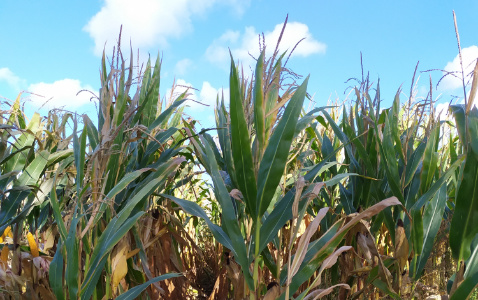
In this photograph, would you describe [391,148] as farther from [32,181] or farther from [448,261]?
[32,181]

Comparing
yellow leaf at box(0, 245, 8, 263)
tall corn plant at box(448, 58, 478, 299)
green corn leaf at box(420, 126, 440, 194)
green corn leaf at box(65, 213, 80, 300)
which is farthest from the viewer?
yellow leaf at box(0, 245, 8, 263)

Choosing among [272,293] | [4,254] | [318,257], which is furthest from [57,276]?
[318,257]

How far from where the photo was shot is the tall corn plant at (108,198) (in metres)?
1.24

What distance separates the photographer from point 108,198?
1.22m

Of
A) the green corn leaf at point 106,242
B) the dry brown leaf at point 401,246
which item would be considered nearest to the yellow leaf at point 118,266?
the green corn leaf at point 106,242

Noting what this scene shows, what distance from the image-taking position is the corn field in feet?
4.10

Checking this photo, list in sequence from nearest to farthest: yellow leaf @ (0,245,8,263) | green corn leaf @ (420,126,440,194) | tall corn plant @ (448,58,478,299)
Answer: tall corn plant @ (448,58,478,299) < green corn leaf @ (420,126,440,194) < yellow leaf @ (0,245,8,263)

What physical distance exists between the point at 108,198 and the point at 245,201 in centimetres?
38

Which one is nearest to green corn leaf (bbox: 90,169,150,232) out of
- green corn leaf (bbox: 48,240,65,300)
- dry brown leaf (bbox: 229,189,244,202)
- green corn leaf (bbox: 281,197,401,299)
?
green corn leaf (bbox: 48,240,65,300)

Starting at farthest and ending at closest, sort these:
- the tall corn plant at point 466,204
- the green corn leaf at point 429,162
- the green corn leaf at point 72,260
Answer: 1. the green corn leaf at point 429,162
2. the tall corn plant at point 466,204
3. the green corn leaf at point 72,260

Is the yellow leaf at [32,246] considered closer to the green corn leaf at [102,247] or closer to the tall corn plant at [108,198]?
the tall corn plant at [108,198]

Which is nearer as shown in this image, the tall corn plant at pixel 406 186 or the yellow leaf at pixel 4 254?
the tall corn plant at pixel 406 186

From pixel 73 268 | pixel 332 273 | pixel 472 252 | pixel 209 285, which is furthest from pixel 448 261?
pixel 73 268

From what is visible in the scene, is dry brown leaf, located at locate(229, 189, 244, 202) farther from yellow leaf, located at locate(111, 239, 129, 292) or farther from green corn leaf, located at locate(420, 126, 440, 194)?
green corn leaf, located at locate(420, 126, 440, 194)
